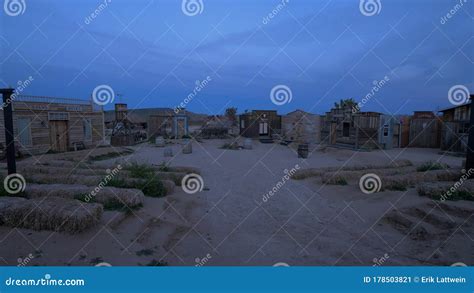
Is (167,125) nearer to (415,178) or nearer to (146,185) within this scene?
(146,185)

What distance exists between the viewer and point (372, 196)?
830cm

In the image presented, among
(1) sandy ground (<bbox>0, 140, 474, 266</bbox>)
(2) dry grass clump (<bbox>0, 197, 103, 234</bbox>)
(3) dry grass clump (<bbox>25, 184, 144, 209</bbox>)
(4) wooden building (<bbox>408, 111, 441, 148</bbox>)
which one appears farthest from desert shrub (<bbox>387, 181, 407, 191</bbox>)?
(4) wooden building (<bbox>408, 111, 441, 148</bbox>)

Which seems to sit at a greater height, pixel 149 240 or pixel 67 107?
pixel 67 107

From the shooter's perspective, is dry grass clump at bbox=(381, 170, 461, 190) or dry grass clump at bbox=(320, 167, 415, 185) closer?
dry grass clump at bbox=(381, 170, 461, 190)

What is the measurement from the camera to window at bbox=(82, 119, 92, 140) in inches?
824

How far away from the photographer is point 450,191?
7.29 meters

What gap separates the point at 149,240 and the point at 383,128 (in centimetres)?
2060

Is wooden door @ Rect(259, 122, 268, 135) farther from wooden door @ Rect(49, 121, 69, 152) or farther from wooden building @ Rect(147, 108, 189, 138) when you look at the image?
wooden door @ Rect(49, 121, 69, 152)

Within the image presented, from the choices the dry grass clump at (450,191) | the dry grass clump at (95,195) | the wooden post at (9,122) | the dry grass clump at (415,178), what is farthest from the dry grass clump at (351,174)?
the wooden post at (9,122)

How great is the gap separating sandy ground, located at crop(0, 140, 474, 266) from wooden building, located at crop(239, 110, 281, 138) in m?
22.5

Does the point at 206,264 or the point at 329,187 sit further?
the point at 329,187

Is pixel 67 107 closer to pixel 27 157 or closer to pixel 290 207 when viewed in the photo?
pixel 27 157

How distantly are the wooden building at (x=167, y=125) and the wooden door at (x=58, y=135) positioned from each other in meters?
12.1

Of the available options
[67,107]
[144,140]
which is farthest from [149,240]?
[144,140]
